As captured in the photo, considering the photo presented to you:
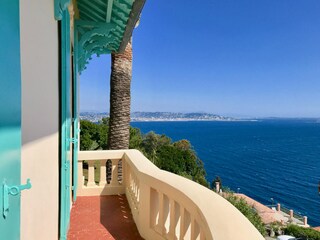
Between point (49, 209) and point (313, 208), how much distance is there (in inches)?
1785

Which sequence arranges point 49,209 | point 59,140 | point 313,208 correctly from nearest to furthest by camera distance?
point 49,209 < point 59,140 < point 313,208

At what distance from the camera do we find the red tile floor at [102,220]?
3.21 meters

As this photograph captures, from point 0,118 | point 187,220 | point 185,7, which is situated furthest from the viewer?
point 185,7

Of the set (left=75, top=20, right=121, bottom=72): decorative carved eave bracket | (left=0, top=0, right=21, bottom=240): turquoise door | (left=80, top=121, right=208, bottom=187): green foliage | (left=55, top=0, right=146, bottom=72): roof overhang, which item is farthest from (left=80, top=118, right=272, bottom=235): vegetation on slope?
(left=0, top=0, right=21, bottom=240): turquoise door

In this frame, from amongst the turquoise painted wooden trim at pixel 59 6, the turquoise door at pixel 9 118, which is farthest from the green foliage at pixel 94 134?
the turquoise door at pixel 9 118

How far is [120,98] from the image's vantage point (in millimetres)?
6941

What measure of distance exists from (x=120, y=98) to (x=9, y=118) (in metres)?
6.16

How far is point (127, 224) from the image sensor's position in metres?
3.49

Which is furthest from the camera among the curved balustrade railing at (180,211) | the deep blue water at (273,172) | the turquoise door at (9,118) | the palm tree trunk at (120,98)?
the deep blue water at (273,172)

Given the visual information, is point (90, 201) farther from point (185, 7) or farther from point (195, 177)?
point (185, 7)

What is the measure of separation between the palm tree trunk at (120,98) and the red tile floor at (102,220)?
2.61 meters

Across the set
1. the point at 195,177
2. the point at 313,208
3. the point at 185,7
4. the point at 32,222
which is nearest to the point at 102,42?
the point at 32,222

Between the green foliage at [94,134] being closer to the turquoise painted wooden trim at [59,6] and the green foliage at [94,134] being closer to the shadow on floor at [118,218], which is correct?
the shadow on floor at [118,218]

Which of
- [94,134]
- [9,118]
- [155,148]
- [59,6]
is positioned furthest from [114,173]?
[155,148]
